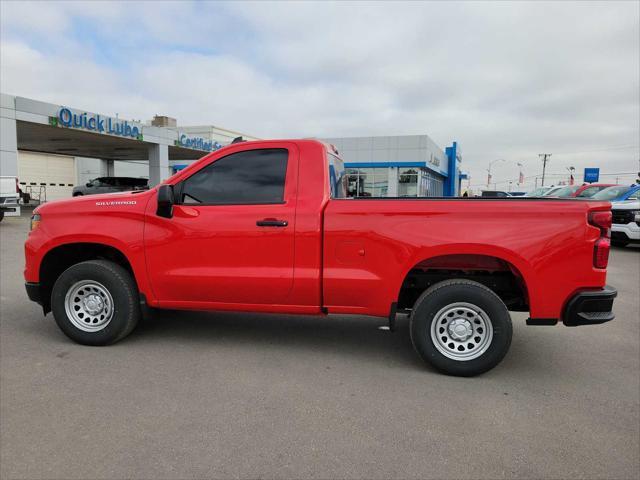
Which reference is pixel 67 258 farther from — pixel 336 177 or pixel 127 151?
pixel 127 151

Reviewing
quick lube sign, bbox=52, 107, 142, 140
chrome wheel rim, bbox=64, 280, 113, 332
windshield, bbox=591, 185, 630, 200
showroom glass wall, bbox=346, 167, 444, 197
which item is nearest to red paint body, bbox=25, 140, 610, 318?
chrome wheel rim, bbox=64, 280, 113, 332

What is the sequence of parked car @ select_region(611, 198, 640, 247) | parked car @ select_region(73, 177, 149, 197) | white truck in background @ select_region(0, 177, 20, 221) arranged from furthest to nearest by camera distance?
parked car @ select_region(73, 177, 149, 197) < white truck in background @ select_region(0, 177, 20, 221) < parked car @ select_region(611, 198, 640, 247)

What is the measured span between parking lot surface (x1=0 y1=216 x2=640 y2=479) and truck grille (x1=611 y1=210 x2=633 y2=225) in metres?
8.12

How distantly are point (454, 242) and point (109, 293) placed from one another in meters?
3.23

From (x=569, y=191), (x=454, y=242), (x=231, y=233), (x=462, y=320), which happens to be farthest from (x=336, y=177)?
(x=569, y=191)

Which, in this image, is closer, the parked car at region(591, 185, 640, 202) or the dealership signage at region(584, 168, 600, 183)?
the parked car at region(591, 185, 640, 202)

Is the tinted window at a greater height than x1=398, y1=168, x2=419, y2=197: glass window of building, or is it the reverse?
x1=398, y1=168, x2=419, y2=197: glass window of building

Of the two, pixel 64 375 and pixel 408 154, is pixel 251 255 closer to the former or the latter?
pixel 64 375

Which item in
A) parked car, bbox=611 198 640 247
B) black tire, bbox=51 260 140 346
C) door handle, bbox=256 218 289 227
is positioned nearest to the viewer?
door handle, bbox=256 218 289 227

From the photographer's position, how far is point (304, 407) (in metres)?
3.32

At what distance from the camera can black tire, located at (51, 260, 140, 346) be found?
443 centimetres

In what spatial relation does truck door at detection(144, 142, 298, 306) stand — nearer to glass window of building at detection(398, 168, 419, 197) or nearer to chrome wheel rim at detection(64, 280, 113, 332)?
chrome wheel rim at detection(64, 280, 113, 332)

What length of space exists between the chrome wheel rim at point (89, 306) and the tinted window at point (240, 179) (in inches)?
49.6

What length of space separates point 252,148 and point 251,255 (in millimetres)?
1020
